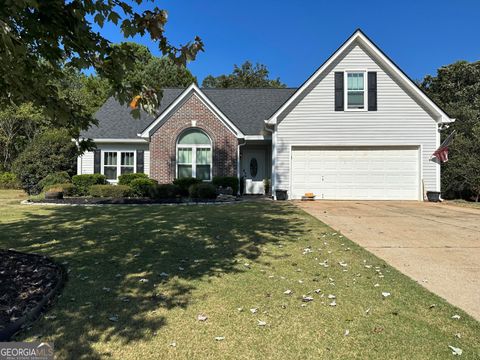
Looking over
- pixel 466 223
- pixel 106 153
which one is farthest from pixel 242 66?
pixel 466 223

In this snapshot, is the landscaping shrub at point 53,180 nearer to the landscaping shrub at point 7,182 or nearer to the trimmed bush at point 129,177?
the trimmed bush at point 129,177

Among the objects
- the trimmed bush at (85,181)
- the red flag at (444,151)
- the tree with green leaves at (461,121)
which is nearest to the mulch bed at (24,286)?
the trimmed bush at (85,181)

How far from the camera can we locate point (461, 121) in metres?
24.6

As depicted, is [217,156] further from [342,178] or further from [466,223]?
[466,223]

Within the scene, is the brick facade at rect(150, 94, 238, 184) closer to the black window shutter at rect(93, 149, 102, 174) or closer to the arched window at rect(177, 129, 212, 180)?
the arched window at rect(177, 129, 212, 180)

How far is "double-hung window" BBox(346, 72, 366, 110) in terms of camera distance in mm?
16297

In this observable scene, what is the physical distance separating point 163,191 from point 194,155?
314 centimetres

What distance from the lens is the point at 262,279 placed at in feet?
16.0

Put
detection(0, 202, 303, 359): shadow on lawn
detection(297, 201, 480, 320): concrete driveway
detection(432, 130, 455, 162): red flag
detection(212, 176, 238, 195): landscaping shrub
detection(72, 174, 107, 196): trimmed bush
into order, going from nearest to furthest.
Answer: detection(0, 202, 303, 359): shadow on lawn → detection(297, 201, 480, 320): concrete driveway → detection(432, 130, 455, 162): red flag → detection(212, 176, 238, 195): landscaping shrub → detection(72, 174, 107, 196): trimmed bush

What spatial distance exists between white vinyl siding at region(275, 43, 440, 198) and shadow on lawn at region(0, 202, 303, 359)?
614 centimetres

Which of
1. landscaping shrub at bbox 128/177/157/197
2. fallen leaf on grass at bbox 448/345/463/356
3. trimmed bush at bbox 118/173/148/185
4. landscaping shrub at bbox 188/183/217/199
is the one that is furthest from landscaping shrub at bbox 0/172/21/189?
fallen leaf on grass at bbox 448/345/463/356

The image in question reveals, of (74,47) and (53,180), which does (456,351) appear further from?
(53,180)

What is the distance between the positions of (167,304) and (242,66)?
48.3 metres

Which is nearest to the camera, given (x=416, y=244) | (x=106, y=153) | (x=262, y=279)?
(x=262, y=279)
